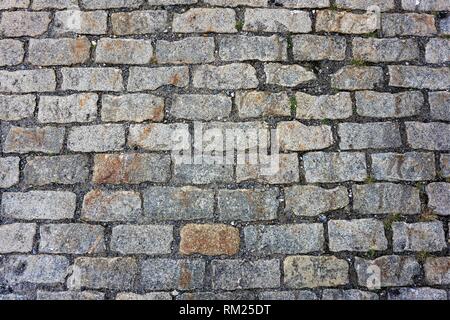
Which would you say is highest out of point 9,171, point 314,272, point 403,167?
point 403,167

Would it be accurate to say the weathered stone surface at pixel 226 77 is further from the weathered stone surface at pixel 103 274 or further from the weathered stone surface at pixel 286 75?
the weathered stone surface at pixel 103 274

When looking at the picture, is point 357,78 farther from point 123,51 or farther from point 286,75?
point 123,51

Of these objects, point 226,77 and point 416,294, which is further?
point 226,77

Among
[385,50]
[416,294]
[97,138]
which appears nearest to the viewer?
[416,294]

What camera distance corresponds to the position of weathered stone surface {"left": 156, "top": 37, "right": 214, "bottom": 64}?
11.1 feet

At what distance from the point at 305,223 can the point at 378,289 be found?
0.63 metres

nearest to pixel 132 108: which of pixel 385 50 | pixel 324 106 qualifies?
pixel 324 106

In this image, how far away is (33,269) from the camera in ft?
9.95

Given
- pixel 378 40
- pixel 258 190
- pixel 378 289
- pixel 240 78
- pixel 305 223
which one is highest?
pixel 378 40

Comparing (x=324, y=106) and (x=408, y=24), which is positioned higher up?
(x=408, y=24)

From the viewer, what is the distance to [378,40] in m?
3.48

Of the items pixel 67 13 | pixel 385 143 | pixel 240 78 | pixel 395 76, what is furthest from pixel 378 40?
pixel 67 13

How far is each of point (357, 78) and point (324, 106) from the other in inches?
13.6

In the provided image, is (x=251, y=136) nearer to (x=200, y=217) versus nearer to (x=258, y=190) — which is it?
(x=258, y=190)
